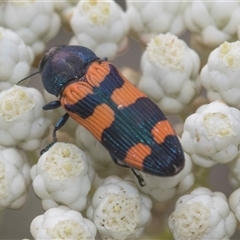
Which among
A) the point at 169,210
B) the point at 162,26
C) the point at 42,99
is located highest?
the point at 162,26

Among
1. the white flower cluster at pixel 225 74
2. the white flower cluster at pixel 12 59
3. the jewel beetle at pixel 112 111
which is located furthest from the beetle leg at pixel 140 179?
the white flower cluster at pixel 12 59

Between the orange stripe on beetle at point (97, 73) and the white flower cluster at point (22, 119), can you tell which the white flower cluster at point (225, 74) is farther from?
the white flower cluster at point (22, 119)

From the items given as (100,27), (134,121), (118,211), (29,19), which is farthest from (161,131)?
(29,19)

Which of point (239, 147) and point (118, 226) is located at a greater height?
point (239, 147)

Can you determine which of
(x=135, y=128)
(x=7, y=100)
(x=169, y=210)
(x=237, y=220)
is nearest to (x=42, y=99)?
(x=7, y=100)

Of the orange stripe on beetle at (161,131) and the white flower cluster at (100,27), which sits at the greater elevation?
the white flower cluster at (100,27)

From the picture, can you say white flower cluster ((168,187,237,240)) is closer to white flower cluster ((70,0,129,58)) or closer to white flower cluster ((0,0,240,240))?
white flower cluster ((0,0,240,240))

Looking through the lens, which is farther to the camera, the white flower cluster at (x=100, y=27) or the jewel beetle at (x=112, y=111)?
the white flower cluster at (x=100, y=27)

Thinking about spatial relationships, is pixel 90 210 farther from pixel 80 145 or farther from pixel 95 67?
pixel 95 67
